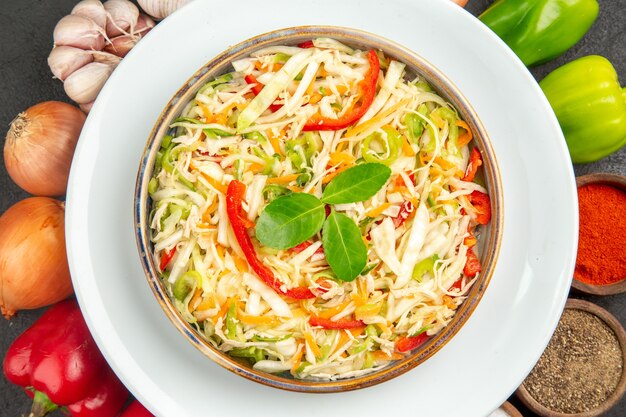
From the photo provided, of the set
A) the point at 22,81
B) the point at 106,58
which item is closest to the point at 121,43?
the point at 106,58

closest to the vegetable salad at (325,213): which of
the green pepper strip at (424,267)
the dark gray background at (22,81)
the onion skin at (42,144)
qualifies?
the green pepper strip at (424,267)

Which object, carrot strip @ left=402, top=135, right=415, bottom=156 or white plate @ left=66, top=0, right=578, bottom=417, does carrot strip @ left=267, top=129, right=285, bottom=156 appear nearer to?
carrot strip @ left=402, top=135, right=415, bottom=156

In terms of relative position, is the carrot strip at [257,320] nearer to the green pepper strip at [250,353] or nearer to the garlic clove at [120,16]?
the green pepper strip at [250,353]

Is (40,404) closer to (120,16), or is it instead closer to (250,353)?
(250,353)

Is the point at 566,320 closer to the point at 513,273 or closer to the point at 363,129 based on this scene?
the point at 513,273

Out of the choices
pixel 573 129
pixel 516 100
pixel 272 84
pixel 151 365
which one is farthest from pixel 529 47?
pixel 151 365

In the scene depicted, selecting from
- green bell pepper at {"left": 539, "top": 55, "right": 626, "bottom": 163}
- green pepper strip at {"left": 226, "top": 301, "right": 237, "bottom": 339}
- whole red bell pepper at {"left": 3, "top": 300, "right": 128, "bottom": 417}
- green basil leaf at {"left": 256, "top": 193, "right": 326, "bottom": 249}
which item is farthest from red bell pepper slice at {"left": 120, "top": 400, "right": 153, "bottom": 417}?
green bell pepper at {"left": 539, "top": 55, "right": 626, "bottom": 163}
